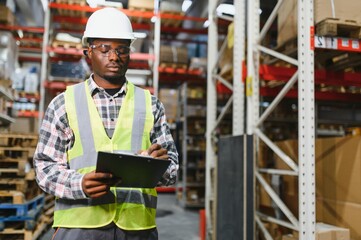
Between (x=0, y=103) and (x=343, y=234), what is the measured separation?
5996 millimetres

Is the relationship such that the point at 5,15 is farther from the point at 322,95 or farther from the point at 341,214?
the point at 341,214

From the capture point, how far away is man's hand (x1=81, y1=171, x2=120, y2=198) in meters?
1.80

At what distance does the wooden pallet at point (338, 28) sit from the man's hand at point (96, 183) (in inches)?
103

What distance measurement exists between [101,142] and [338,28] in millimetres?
2761

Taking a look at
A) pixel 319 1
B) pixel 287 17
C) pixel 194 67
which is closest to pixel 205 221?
pixel 287 17

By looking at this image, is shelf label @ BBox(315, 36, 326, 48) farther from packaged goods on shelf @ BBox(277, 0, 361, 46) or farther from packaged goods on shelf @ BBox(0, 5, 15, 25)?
packaged goods on shelf @ BBox(0, 5, 15, 25)

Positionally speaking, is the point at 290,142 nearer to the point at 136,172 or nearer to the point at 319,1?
the point at 319,1

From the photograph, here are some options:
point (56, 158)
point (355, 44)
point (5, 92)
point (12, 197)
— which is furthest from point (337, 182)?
point (5, 92)

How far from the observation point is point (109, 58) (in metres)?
2.10

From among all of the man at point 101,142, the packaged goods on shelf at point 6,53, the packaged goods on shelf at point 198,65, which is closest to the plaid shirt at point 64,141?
the man at point 101,142

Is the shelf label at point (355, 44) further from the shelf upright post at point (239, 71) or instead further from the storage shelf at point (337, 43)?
the shelf upright post at point (239, 71)

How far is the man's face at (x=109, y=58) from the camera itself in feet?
6.92

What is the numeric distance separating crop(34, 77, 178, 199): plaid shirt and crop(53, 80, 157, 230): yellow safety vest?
0.18ft

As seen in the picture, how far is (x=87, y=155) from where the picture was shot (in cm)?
200
